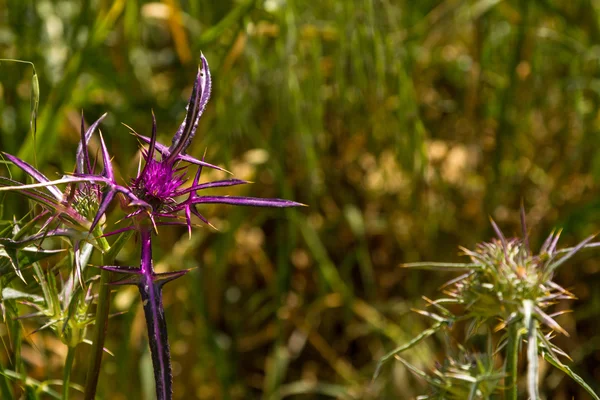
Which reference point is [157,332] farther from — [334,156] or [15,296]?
[334,156]

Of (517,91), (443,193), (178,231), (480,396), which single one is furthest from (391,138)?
(480,396)

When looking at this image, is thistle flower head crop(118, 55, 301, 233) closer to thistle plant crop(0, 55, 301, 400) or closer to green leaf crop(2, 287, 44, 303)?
thistle plant crop(0, 55, 301, 400)

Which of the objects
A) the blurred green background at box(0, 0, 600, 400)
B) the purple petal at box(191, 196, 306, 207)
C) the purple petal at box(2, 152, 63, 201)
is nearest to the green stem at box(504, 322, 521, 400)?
the purple petal at box(191, 196, 306, 207)

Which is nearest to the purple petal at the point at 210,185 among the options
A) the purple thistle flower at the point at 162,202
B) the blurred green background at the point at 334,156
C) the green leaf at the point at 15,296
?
the purple thistle flower at the point at 162,202

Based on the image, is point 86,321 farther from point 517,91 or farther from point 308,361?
point 517,91

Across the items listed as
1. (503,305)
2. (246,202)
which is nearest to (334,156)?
(503,305)

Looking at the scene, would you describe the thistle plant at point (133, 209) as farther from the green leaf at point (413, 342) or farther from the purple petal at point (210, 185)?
the green leaf at point (413, 342)
